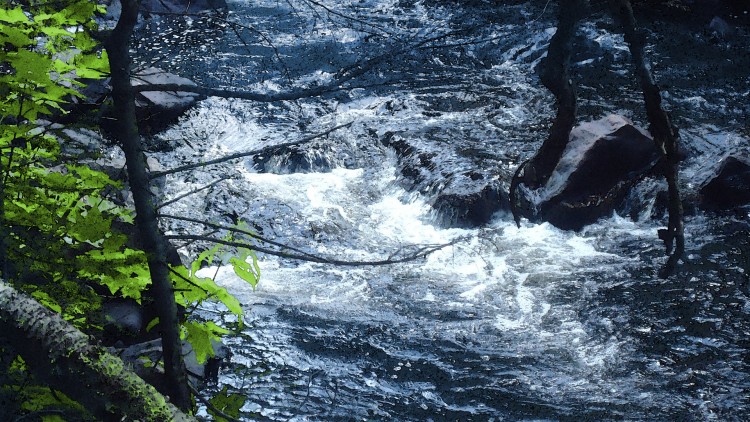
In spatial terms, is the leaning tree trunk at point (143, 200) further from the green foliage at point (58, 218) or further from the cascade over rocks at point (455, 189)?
the cascade over rocks at point (455, 189)

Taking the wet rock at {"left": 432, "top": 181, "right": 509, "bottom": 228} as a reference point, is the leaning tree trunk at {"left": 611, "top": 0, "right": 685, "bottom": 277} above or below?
below

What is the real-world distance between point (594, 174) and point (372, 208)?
9.82ft

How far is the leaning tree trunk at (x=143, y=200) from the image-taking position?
2.40 m

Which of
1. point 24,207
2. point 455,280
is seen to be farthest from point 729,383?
point 24,207

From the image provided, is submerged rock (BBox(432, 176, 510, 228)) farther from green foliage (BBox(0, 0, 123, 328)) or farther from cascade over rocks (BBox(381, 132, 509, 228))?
green foliage (BBox(0, 0, 123, 328))

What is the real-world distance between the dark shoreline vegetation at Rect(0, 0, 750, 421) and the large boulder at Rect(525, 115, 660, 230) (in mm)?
35

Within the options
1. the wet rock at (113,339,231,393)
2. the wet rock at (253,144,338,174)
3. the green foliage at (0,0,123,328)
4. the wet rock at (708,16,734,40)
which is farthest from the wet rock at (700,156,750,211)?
the green foliage at (0,0,123,328)

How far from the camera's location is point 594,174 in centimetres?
961

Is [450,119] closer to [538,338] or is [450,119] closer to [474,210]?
[474,210]

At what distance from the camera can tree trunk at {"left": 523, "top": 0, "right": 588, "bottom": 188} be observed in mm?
8484

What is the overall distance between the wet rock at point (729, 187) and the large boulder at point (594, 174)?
0.80 metres

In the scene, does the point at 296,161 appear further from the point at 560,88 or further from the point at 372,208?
the point at 560,88

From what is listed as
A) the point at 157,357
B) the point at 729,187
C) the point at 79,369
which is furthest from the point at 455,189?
the point at 79,369

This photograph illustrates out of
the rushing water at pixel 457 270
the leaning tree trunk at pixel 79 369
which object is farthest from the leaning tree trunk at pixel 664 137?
the leaning tree trunk at pixel 79 369
